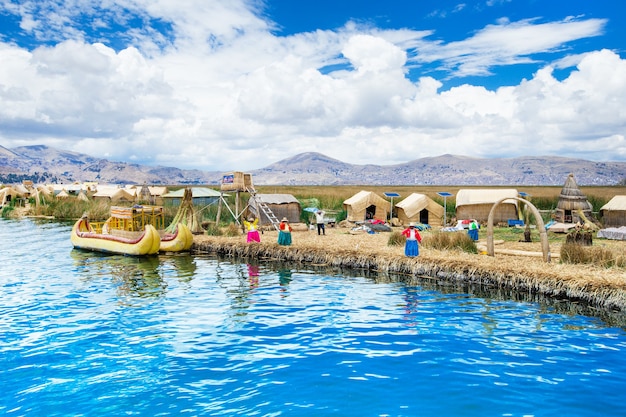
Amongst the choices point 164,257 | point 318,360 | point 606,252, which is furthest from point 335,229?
point 318,360

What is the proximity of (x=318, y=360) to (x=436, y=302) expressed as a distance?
5.05 m

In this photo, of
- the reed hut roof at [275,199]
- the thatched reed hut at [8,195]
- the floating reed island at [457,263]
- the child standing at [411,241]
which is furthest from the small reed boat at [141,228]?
the thatched reed hut at [8,195]

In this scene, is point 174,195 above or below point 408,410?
above

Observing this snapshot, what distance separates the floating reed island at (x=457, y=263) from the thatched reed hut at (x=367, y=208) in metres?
6.95

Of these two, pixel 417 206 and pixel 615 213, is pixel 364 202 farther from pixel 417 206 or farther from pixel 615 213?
pixel 615 213

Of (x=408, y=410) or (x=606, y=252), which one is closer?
(x=408, y=410)

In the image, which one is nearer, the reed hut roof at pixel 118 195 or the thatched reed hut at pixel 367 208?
the thatched reed hut at pixel 367 208

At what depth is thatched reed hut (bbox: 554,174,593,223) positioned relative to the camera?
2648 cm

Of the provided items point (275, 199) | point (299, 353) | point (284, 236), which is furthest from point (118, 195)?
point (299, 353)

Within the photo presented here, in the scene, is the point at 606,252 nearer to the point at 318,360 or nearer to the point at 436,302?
the point at 436,302

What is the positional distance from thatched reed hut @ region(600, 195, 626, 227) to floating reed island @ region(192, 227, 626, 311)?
884 centimetres

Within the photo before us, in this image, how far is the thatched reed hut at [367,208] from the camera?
30516 mm

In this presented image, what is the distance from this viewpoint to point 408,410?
7129 millimetres

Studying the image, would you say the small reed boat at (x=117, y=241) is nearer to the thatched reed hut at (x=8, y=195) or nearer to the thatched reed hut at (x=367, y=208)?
the thatched reed hut at (x=367, y=208)
